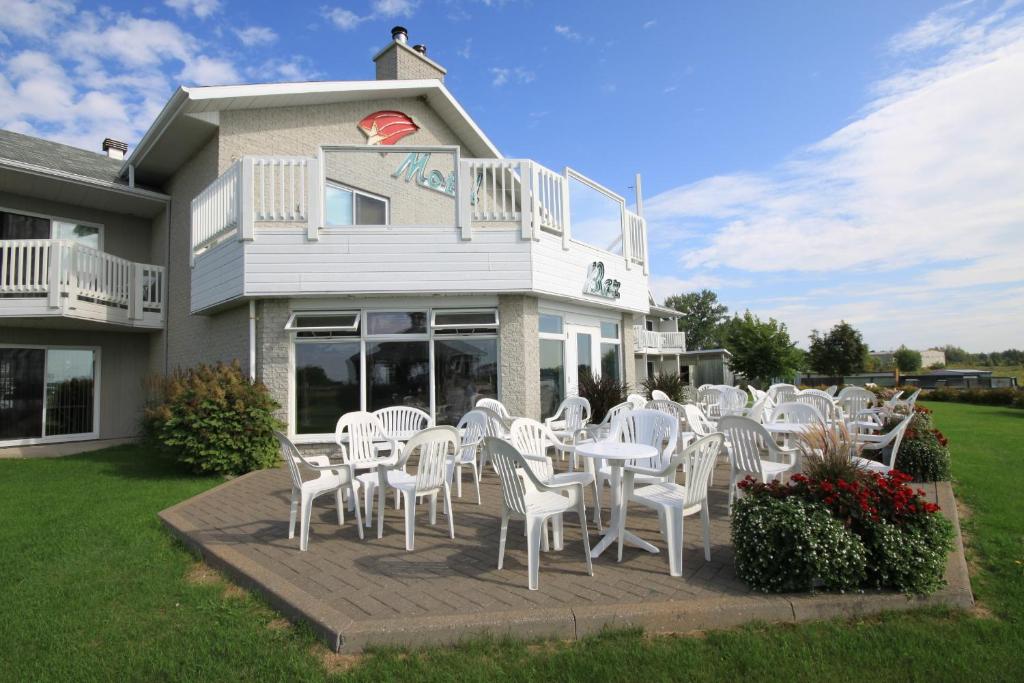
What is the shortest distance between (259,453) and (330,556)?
447 cm

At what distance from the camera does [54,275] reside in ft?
33.1

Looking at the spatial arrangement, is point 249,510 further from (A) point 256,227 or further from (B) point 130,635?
(A) point 256,227

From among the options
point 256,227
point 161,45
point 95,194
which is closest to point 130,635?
point 256,227

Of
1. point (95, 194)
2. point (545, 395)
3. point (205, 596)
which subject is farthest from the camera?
point (95, 194)

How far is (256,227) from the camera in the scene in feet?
28.7

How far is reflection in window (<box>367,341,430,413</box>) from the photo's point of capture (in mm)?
9180

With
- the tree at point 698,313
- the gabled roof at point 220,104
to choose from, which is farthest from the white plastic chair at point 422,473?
the tree at point 698,313

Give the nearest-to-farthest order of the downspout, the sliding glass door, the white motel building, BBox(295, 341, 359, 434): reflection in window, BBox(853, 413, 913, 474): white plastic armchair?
BBox(853, 413, 913, 474): white plastic armchair → the white motel building → the downspout → BBox(295, 341, 359, 434): reflection in window → the sliding glass door

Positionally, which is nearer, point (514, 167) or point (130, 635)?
point (130, 635)

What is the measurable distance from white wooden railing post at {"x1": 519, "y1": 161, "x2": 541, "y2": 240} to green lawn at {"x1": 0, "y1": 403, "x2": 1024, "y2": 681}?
6.48m

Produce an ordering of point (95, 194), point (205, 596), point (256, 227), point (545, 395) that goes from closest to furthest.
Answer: point (205, 596)
point (256, 227)
point (545, 395)
point (95, 194)

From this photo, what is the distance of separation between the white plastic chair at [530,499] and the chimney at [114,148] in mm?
18199

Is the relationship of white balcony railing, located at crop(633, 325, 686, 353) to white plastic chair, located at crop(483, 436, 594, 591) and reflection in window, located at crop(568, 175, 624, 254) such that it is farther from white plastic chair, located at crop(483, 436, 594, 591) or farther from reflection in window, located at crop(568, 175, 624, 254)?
white plastic chair, located at crop(483, 436, 594, 591)

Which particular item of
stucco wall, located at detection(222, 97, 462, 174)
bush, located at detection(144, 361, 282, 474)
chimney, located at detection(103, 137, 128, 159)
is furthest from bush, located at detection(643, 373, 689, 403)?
chimney, located at detection(103, 137, 128, 159)
